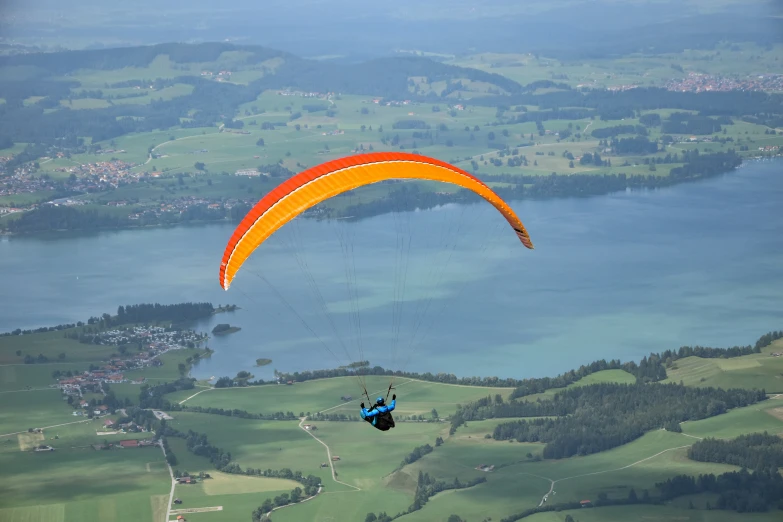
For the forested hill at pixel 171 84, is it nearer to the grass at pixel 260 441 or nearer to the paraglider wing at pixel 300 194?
the grass at pixel 260 441

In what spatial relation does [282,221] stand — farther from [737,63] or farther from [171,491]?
[737,63]

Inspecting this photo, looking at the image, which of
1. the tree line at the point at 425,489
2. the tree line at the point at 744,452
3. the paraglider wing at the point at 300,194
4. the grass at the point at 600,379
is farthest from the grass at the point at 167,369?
the paraglider wing at the point at 300,194

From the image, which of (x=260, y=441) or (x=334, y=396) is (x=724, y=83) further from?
(x=260, y=441)

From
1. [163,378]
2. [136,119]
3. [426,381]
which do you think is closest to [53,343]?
[163,378]

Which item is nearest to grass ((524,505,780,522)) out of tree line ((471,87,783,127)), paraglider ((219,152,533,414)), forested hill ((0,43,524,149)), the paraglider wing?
paraglider ((219,152,533,414))

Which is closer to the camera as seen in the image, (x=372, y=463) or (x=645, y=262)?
(x=372, y=463)
